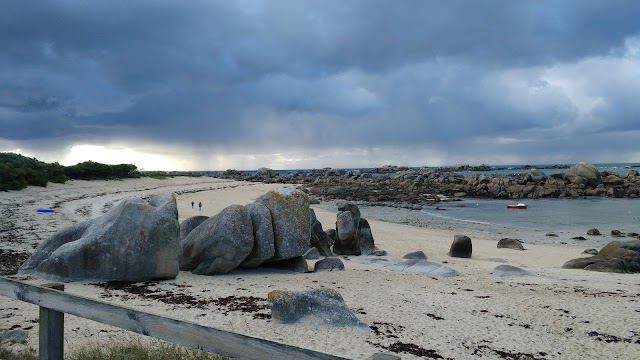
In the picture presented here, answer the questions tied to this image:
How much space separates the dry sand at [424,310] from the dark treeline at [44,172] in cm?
1517

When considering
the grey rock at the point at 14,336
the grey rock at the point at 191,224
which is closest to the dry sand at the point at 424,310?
the grey rock at the point at 14,336

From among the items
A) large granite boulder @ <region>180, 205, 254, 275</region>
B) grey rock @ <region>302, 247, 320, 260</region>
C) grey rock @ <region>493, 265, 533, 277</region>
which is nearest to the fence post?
large granite boulder @ <region>180, 205, 254, 275</region>

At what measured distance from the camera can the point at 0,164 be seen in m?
29.2

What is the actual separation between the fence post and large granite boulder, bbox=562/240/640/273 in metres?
16.1

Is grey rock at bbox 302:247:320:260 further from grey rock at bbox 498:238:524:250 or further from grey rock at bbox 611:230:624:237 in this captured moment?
grey rock at bbox 611:230:624:237

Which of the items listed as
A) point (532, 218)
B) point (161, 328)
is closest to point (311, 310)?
point (161, 328)

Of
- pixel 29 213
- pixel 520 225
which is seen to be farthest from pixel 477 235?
pixel 29 213

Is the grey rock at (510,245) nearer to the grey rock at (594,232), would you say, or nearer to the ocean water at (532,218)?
the ocean water at (532,218)

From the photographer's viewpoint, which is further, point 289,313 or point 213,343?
point 289,313

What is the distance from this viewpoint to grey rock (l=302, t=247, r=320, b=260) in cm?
1539

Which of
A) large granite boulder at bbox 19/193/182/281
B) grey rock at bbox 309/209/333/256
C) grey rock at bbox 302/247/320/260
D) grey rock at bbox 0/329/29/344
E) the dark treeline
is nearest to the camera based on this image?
grey rock at bbox 0/329/29/344

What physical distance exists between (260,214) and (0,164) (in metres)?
24.8

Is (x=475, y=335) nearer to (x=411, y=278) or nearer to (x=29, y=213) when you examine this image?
(x=411, y=278)

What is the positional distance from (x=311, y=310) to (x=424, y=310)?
2569 mm
